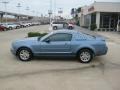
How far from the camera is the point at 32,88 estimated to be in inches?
295

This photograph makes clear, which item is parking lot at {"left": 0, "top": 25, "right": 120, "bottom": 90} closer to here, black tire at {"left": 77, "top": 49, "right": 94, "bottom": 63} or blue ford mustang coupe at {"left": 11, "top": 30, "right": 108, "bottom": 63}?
black tire at {"left": 77, "top": 49, "right": 94, "bottom": 63}

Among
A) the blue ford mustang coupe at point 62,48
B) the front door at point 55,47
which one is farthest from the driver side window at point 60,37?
the front door at point 55,47

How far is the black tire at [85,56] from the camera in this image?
11.8m

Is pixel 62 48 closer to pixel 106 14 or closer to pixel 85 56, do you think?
pixel 85 56

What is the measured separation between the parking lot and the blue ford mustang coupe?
34 cm

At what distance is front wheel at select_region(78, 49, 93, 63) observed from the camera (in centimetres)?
1183

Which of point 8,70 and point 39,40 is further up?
point 39,40

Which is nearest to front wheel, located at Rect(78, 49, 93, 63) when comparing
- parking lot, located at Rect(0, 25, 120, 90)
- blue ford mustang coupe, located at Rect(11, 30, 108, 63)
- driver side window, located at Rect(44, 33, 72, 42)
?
blue ford mustang coupe, located at Rect(11, 30, 108, 63)

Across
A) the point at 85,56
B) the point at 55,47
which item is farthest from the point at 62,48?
the point at 85,56

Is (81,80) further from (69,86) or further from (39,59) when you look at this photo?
(39,59)

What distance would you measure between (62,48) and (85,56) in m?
1.10

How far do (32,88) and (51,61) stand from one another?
4547mm

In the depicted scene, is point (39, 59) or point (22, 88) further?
point (39, 59)

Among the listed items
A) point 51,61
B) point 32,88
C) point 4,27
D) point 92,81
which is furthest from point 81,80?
point 4,27
